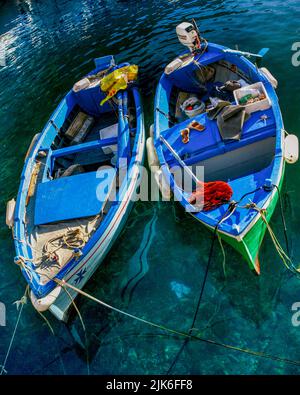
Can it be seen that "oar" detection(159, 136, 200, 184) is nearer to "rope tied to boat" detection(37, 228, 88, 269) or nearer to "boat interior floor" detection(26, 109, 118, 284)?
"boat interior floor" detection(26, 109, 118, 284)

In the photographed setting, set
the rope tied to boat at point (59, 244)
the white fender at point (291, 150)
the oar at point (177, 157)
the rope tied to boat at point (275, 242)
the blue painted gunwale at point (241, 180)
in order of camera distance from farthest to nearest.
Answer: the oar at point (177, 157) → the rope tied to boat at point (59, 244) → the white fender at point (291, 150) → the blue painted gunwale at point (241, 180) → the rope tied to boat at point (275, 242)

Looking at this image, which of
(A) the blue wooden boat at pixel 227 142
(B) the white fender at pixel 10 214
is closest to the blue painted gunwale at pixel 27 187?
(B) the white fender at pixel 10 214

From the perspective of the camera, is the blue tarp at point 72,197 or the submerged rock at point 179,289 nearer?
the submerged rock at point 179,289

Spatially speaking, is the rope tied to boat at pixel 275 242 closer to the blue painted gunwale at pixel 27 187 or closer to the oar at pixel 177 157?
the oar at pixel 177 157

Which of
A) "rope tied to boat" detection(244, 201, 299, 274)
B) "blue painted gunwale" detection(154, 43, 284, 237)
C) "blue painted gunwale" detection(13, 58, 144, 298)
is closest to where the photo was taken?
"rope tied to boat" detection(244, 201, 299, 274)

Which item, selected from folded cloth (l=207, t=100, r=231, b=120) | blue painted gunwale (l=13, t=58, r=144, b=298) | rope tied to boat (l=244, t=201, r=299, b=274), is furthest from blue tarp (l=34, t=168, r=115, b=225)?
rope tied to boat (l=244, t=201, r=299, b=274)
